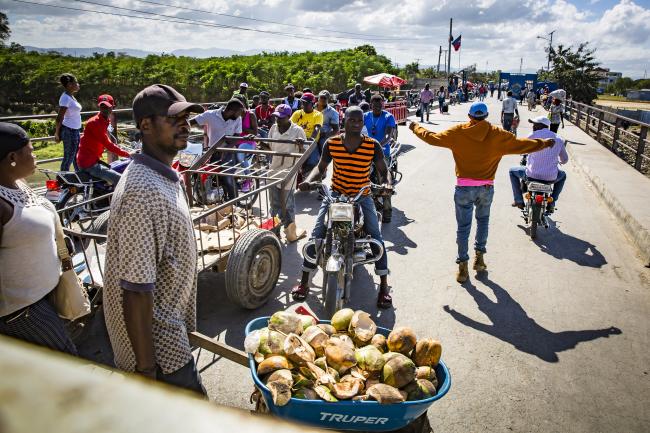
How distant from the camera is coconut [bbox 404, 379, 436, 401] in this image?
2432 mm

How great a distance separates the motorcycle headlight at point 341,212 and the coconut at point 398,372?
1865 millimetres

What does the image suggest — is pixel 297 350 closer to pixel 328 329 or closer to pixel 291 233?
pixel 328 329

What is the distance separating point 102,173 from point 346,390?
5.57m

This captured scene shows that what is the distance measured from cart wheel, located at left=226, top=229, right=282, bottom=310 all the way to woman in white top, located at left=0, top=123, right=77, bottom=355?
1.73 m

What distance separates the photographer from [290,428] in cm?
41

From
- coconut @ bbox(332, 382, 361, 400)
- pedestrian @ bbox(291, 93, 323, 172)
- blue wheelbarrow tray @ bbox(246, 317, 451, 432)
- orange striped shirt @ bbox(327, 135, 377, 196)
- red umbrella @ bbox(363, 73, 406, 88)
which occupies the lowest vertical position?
blue wheelbarrow tray @ bbox(246, 317, 451, 432)

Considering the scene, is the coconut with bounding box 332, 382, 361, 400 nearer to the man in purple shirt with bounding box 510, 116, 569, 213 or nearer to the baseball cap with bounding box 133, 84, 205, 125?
the baseball cap with bounding box 133, 84, 205, 125

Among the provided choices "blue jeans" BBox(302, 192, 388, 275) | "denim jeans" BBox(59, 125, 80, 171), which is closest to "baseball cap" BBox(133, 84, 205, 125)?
"blue jeans" BBox(302, 192, 388, 275)

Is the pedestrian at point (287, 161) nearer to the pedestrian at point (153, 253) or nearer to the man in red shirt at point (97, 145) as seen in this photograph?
the man in red shirt at point (97, 145)

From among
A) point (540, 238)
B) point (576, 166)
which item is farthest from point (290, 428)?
point (576, 166)

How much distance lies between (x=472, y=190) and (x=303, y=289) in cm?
222

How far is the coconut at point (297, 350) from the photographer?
8.21 feet

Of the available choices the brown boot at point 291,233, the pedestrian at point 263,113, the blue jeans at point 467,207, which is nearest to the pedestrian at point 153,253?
the blue jeans at point 467,207

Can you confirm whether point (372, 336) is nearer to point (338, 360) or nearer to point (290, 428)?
point (338, 360)
